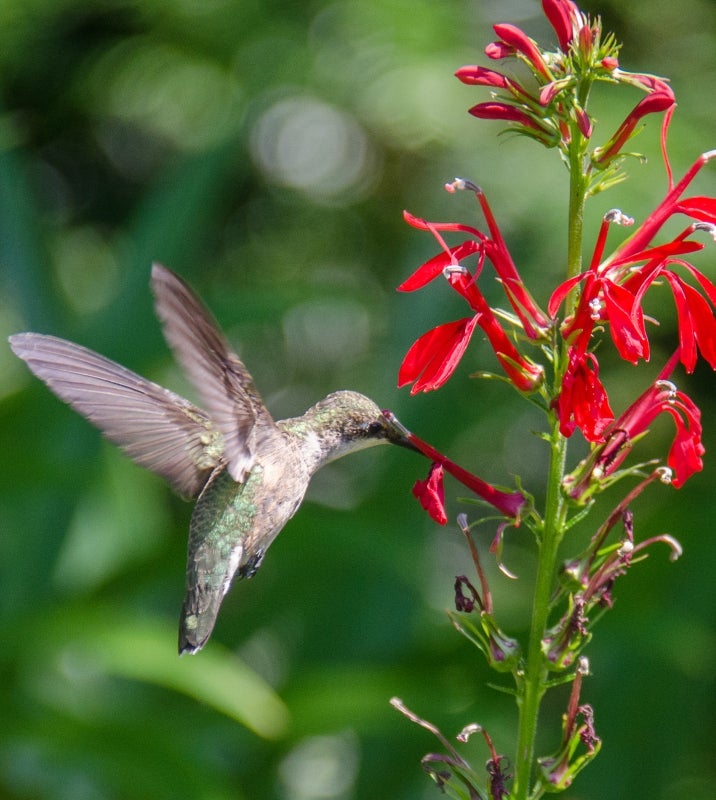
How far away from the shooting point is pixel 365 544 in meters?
2.06

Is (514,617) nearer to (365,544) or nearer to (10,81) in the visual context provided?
(365,544)

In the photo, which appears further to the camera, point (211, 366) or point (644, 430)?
point (211, 366)

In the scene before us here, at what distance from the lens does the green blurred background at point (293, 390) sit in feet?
6.72

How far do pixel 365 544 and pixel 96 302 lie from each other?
4.52ft

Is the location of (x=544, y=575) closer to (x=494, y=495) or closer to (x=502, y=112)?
(x=494, y=495)

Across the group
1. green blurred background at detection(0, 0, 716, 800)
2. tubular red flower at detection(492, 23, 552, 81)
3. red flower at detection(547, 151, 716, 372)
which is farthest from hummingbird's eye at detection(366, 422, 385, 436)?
green blurred background at detection(0, 0, 716, 800)

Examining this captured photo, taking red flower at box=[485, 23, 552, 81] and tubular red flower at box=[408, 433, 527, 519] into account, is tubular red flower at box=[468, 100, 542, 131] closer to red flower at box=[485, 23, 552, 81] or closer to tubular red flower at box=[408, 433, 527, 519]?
red flower at box=[485, 23, 552, 81]

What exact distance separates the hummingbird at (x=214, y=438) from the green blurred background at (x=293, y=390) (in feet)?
1.34

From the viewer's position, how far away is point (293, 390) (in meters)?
3.33

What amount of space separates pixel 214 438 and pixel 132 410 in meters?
0.16

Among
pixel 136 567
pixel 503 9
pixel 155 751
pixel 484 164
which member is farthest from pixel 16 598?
pixel 503 9

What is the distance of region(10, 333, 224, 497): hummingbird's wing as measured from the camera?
136 cm

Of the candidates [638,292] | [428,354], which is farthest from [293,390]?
[638,292]

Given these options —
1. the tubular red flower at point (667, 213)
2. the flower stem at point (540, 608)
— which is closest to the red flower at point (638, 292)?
the tubular red flower at point (667, 213)
